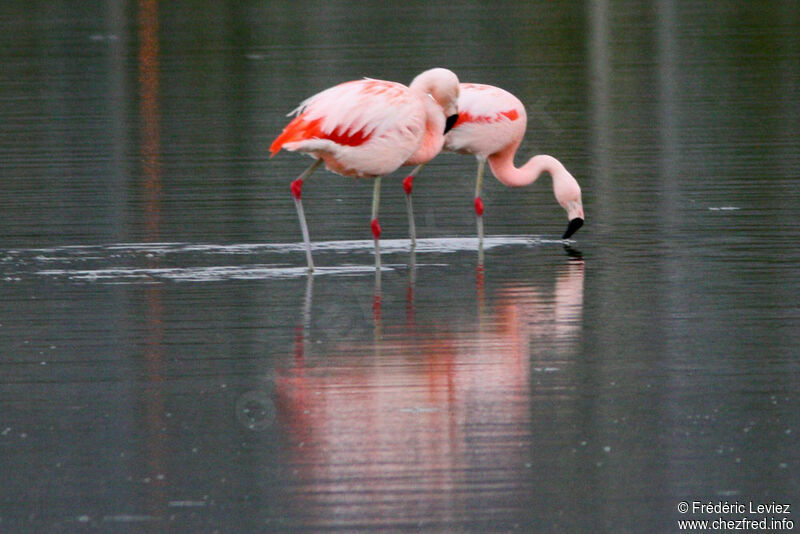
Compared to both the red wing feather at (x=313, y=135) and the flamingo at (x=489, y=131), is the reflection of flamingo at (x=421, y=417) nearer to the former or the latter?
the red wing feather at (x=313, y=135)

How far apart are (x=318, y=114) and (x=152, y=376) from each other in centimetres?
379

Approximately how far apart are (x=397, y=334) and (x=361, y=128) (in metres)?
2.72

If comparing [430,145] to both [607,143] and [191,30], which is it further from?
[191,30]

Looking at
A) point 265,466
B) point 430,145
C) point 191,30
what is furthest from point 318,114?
point 191,30

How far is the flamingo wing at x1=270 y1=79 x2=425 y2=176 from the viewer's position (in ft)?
40.7

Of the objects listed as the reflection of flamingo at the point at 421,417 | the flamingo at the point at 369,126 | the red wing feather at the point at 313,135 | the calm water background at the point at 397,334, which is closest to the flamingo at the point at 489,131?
the calm water background at the point at 397,334

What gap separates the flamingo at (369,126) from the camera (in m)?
12.4

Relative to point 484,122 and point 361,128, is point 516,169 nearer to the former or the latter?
point 484,122

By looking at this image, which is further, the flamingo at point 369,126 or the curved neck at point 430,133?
the curved neck at point 430,133

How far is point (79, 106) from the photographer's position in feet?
85.1

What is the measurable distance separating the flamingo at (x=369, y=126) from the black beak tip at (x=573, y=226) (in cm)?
149

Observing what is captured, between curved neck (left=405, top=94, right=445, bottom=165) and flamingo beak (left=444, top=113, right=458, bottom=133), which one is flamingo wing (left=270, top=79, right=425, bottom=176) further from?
flamingo beak (left=444, top=113, right=458, bottom=133)

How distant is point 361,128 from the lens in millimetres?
12438

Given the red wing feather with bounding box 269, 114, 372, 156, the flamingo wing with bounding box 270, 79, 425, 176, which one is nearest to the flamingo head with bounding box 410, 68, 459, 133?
the flamingo wing with bounding box 270, 79, 425, 176
